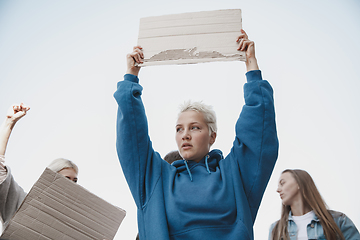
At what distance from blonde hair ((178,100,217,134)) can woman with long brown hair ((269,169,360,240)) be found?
816 millimetres

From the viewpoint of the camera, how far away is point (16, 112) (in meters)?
1.51

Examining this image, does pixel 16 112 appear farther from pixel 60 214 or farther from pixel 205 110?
pixel 205 110

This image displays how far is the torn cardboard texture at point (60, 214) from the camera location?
3.50 feet

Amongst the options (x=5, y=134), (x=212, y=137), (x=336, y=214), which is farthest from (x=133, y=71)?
(x=336, y=214)

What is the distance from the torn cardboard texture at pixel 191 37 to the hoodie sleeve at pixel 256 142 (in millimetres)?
173

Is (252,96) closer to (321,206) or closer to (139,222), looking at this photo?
(139,222)

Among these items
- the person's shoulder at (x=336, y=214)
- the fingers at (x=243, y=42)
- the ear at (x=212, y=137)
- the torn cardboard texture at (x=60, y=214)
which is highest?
the fingers at (x=243, y=42)

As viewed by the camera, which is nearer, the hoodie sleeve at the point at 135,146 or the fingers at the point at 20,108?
the hoodie sleeve at the point at 135,146

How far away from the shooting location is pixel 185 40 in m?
1.22

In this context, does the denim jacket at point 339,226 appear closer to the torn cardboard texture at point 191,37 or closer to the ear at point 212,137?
the ear at point 212,137

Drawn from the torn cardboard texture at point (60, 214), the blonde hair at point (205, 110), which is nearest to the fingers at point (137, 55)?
the blonde hair at point (205, 110)

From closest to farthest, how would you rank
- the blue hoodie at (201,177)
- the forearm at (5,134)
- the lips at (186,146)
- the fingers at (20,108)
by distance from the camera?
1. the blue hoodie at (201,177)
2. the lips at (186,146)
3. the forearm at (5,134)
4. the fingers at (20,108)

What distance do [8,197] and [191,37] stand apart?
3.87 feet

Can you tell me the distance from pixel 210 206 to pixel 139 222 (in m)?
0.26
